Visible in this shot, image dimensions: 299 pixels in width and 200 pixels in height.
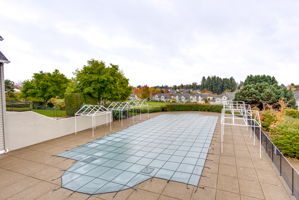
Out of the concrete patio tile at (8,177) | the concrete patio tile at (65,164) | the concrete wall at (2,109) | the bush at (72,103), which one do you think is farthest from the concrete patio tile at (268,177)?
the bush at (72,103)

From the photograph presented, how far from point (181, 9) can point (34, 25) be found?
40.1 feet

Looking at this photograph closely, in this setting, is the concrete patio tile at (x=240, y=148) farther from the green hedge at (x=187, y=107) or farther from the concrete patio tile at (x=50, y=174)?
the green hedge at (x=187, y=107)

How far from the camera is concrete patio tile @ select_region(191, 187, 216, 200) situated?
452cm

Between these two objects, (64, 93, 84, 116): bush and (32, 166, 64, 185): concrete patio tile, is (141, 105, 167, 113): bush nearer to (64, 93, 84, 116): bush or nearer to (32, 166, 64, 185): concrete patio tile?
(64, 93, 84, 116): bush

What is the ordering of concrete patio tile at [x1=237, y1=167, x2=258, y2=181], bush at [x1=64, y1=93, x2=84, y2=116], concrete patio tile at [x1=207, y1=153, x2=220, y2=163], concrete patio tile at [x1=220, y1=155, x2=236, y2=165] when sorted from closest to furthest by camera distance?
concrete patio tile at [x1=237, y1=167, x2=258, y2=181] < concrete patio tile at [x1=220, y1=155, x2=236, y2=165] < concrete patio tile at [x1=207, y1=153, x2=220, y2=163] < bush at [x1=64, y1=93, x2=84, y2=116]

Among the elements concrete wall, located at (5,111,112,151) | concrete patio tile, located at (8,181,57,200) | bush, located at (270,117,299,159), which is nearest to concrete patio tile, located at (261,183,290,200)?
bush, located at (270,117,299,159)

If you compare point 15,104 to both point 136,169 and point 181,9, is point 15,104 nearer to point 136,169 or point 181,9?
point 136,169

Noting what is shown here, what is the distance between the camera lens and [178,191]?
15.9 ft

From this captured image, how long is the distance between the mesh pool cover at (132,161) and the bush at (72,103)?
4.44 m

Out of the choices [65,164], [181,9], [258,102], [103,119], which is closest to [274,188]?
[65,164]

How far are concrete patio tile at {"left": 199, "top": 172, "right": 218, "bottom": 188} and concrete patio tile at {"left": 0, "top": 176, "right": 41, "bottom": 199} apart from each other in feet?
19.8

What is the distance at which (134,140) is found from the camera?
10.4m

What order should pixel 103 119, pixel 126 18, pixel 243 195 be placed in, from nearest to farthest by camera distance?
pixel 243 195 < pixel 126 18 < pixel 103 119

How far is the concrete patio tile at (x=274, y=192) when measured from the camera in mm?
4516
